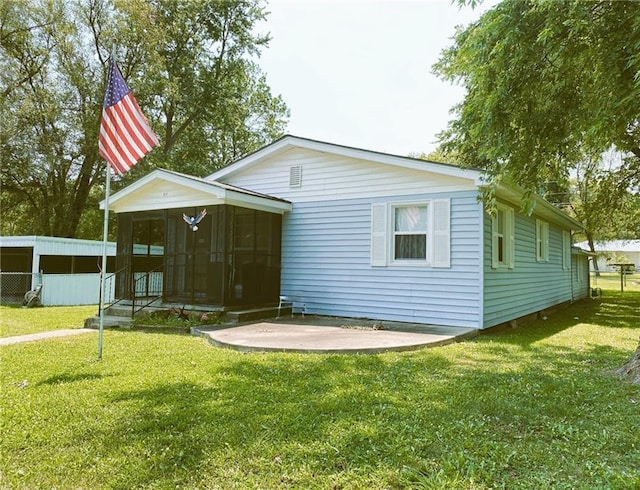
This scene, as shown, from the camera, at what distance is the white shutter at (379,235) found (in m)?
8.91

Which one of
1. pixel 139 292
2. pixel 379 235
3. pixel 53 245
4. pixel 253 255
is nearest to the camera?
pixel 379 235

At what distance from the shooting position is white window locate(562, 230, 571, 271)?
15.7 metres

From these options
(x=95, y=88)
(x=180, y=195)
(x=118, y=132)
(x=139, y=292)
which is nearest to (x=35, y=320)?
(x=139, y=292)

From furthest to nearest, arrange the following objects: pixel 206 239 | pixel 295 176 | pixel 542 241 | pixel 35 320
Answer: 1. pixel 542 241
2. pixel 295 176
3. pixel 35 320
4. pixel 206 239

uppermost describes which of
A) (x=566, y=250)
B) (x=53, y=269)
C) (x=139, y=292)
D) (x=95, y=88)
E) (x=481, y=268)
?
(x=95, y=88)

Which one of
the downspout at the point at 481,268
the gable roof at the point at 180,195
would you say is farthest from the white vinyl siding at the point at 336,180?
the gable roof at the point at 180,195

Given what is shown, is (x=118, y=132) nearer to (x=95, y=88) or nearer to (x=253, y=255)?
(x=253, y=255)

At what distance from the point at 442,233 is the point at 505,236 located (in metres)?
1.91

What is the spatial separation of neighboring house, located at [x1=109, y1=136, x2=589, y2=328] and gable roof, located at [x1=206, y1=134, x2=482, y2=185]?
1.0 inches

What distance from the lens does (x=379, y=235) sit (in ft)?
29.5

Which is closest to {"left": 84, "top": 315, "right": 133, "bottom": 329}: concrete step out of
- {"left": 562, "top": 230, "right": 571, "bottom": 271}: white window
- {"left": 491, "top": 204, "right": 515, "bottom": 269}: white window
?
{"left": 491, "top": 204, "right": 515, "bottom": 269}: white window

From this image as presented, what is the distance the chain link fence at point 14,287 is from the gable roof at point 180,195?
7.17m

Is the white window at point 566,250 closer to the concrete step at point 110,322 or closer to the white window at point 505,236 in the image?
the white window at point 505,236

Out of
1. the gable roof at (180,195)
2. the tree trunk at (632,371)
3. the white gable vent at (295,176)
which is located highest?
the white gable vent at (295,176)
